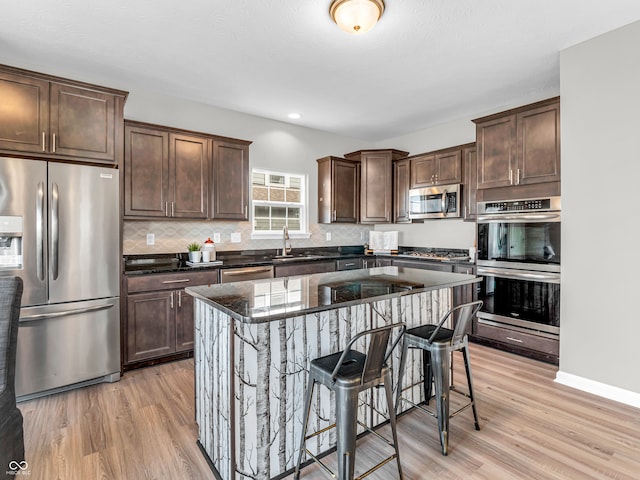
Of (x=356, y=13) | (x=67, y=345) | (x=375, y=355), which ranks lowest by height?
(x=67, y=345)

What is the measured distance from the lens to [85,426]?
225cm

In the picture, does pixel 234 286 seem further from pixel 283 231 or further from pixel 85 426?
pixel 283 231

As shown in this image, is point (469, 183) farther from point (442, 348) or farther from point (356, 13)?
point (442, 348)

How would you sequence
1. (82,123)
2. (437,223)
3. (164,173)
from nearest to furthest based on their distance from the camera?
(82,123), (164,173), (437,223)

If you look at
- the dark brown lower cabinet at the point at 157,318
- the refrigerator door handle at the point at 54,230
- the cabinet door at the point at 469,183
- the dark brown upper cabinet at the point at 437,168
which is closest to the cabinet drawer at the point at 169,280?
the dark brown lower cabinet at the point at 157,318

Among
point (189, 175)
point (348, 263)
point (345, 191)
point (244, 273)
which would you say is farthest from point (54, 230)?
point (345, 191)

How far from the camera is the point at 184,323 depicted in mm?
3404

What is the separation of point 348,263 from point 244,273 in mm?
1615

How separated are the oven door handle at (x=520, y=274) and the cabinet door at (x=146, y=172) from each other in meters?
3.53

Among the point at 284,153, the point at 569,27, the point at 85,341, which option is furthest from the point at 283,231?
the point at 569,27

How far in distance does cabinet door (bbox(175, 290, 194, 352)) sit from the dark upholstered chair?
6.30ft

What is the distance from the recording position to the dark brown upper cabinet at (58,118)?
2617 mm

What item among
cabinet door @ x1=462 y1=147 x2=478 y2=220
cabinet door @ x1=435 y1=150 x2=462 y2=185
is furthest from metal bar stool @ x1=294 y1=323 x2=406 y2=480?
cabinet door @ x1=435 y1=150 x2=462 y2=185

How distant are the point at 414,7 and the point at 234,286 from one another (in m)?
2.26
